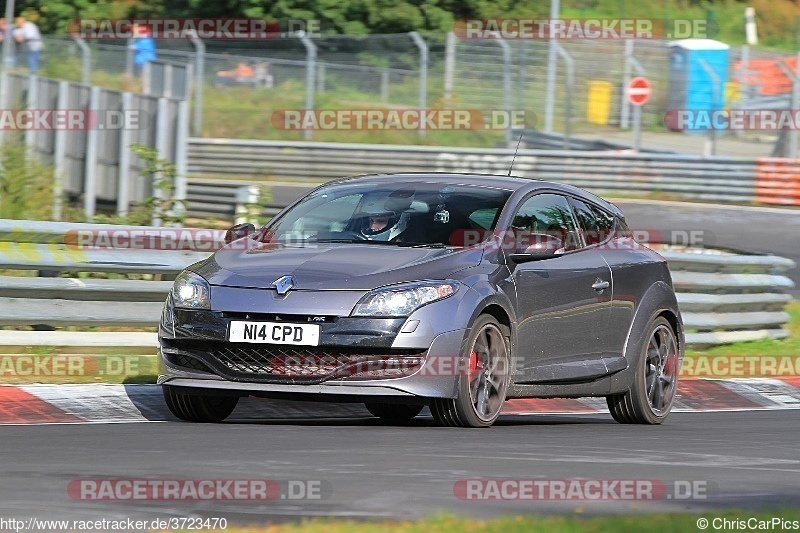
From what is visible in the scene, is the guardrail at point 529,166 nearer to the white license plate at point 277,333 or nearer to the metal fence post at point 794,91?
the metal fence post at point 794,91

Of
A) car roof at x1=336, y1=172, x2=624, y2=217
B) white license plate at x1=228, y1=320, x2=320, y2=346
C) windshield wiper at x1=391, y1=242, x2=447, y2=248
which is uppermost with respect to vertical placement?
car roof at x1=336, y1=172, x2=624, y2=217

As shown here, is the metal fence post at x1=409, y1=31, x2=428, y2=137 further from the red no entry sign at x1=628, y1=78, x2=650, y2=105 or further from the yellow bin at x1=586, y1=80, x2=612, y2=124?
the red no entry sign at x1=628, y1=78, x2=650, y2=105

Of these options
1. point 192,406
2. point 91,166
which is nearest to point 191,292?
point 192,406

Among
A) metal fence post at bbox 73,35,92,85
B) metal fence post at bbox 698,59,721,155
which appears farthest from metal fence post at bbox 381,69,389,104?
metal fence post at bbox 73,35,92,85

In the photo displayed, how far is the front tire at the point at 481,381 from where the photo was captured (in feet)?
29.3

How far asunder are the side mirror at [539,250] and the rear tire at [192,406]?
70.0 inches

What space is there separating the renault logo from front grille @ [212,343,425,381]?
29 cm

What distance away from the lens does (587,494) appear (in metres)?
6.54

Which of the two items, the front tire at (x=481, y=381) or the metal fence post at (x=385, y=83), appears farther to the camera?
the metal fence post at (x=385, y=83)

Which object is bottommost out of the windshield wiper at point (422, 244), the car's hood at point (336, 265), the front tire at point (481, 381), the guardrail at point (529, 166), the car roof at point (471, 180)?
the guardrail at point (529, 166)

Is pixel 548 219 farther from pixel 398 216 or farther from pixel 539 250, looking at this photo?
pixel 398 216

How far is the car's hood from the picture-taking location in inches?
346

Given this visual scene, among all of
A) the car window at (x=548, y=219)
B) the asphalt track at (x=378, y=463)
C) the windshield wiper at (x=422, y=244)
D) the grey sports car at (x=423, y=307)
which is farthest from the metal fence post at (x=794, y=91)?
the windshield wiper at (x=422, y=244)

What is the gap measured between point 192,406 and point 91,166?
1418 centimetres
